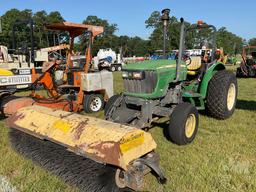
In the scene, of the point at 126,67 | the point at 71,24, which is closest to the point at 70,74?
the point at 71,24

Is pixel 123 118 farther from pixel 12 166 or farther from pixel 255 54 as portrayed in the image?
pixel 255 54

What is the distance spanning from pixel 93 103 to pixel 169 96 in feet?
8.28

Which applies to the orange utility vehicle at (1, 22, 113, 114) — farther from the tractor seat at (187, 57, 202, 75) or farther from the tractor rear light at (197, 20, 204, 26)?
the tractor rear light at (197, 20, 204, 26)

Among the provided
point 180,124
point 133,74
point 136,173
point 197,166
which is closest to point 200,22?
point 133,74

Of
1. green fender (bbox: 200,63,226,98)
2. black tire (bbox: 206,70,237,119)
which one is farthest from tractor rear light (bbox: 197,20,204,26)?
black tire (bbox: 206,70,237,119)

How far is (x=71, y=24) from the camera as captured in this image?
6.51 meters

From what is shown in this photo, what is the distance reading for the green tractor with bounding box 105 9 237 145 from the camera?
4.55m

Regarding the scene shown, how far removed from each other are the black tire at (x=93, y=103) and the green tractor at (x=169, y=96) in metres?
1.64

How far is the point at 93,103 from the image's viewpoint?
7.05 meters

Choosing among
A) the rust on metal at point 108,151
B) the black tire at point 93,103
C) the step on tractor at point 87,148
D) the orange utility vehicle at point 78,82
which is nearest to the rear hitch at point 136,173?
the step on tractor at point 87,148

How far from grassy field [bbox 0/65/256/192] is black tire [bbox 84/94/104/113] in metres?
1.98

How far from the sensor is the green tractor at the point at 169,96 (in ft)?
14.9

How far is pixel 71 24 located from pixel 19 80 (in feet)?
7.86

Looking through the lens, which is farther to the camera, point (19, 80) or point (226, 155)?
point (19, 80)
